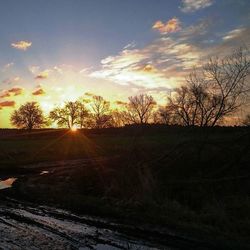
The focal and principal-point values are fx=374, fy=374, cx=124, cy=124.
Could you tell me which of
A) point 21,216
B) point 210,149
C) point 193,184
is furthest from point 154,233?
point 210,149

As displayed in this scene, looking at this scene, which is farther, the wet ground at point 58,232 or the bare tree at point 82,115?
the bare tree at point 82,115

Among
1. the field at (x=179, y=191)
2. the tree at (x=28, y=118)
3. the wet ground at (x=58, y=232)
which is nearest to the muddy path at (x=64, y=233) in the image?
the wet ground at (x=58, y=232)

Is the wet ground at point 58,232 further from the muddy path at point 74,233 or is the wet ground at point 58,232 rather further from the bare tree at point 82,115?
the bare tree at point 82,115

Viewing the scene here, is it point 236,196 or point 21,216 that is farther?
point 236,196

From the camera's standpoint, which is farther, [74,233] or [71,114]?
[71,114]

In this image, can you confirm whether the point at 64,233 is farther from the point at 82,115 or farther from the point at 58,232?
the point at 82,115

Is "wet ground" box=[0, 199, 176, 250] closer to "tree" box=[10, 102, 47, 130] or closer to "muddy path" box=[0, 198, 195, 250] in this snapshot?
"muddy path" box=[0, 198, 195, 250]

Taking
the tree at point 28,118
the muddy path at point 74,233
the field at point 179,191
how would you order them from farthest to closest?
the tree at point 28,118
the field at point 179,191
the muddy path at point 74,233

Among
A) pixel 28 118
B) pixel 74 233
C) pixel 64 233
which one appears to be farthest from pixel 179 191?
pixel 28 118

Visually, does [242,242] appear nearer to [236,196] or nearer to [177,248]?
[177,248]

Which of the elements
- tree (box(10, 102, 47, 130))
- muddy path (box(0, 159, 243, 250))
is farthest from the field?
tree (box(10, 102, 47, 130))

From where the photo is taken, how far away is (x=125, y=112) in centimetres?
10338

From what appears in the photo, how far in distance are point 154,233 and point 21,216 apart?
423 cm

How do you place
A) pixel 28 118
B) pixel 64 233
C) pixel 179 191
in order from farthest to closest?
pixel 28 118, pixel 179 191, pixel 64 233
